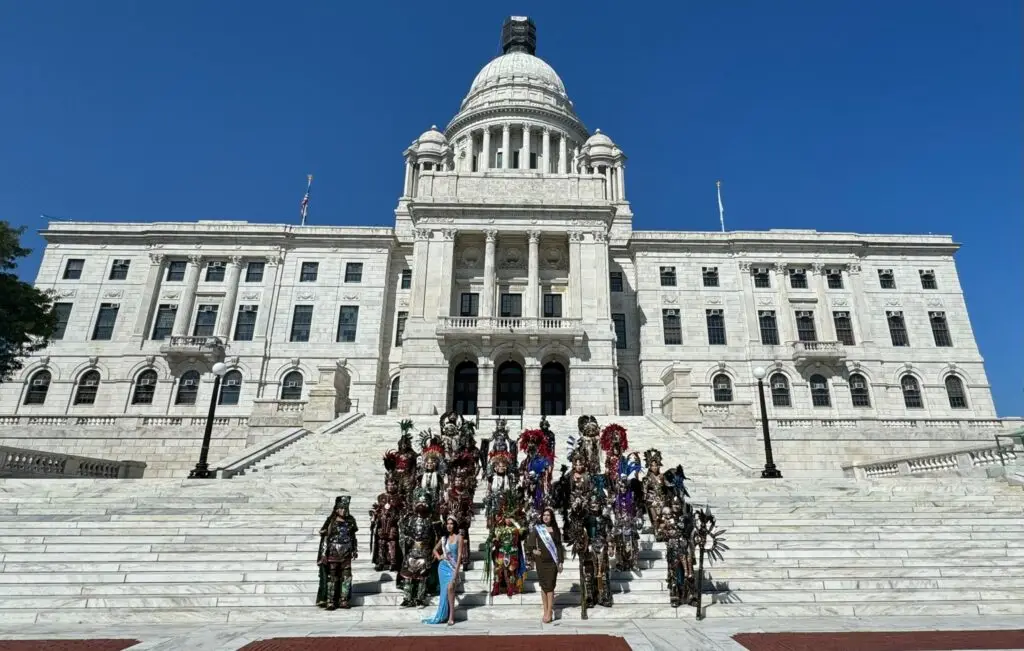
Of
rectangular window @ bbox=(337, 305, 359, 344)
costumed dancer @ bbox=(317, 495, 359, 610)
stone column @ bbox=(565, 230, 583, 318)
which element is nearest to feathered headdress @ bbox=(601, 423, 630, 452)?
costumed dancer @ bbox=(317, 495, 359, 610)

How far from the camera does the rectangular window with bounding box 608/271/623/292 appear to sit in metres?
41.6

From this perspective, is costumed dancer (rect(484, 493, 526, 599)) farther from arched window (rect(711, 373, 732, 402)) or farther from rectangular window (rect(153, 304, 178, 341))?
rectangular window (rect(153, 304, 178, 341))

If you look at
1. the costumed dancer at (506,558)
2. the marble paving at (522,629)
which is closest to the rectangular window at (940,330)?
the marble paving at (522,629)

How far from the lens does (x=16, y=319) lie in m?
23.5

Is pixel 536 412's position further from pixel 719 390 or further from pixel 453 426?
pixel 453 426

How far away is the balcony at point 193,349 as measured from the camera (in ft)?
119

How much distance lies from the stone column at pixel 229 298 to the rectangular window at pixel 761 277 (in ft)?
129

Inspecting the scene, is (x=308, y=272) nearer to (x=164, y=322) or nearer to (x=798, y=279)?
(x=164, y=322)

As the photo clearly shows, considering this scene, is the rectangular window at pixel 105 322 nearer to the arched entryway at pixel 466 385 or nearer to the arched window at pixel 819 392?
the arched entryway at pixel 466 385

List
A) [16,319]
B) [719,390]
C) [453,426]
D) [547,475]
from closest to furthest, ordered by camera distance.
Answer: [547,475]
[453,426]
[16,319]
[719,390]

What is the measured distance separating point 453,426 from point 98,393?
35.1m

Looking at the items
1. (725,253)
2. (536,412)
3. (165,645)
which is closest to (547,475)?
(165,645)

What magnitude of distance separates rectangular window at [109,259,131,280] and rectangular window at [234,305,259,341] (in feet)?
30.5

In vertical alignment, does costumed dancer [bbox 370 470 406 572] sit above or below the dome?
below
